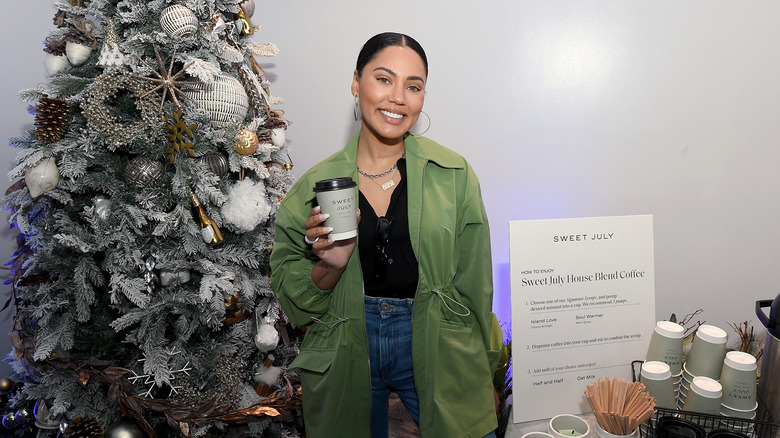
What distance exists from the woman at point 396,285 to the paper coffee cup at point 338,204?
21 cm

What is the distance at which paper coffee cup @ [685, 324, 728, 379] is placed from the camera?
1.55m

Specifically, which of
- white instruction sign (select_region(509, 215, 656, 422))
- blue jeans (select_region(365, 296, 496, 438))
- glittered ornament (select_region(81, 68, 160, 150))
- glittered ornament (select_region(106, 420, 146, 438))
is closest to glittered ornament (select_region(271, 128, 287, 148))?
glittered ornament (select_region(81, 68, 160, 150))

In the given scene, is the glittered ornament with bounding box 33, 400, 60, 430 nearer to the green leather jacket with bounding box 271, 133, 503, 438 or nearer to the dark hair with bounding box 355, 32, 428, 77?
the green leather jacket with bounding box 271, 133, 503, 438

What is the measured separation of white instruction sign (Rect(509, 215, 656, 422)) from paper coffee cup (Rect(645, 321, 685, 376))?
0.12 m

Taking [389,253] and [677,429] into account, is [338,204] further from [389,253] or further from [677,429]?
[677,429]

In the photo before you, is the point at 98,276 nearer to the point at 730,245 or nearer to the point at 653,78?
the point at 653,78

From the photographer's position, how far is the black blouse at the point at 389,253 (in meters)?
1.50

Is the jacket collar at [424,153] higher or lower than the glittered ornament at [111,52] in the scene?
lower

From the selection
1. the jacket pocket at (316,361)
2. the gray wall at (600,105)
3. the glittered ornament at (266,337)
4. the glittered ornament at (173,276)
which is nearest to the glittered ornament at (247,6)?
the gray wall at (600,105)

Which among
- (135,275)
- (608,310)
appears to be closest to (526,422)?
(608,310)

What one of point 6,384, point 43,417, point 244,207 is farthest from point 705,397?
point 6,384

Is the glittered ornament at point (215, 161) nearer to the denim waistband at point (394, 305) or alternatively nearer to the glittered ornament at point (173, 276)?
the glittered ornament at point (173, 276)

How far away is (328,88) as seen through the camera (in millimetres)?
2613

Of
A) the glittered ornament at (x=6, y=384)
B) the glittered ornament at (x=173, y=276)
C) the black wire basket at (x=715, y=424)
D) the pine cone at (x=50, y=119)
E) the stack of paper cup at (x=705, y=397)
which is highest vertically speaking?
the pine cone at (x=50, y=119)
